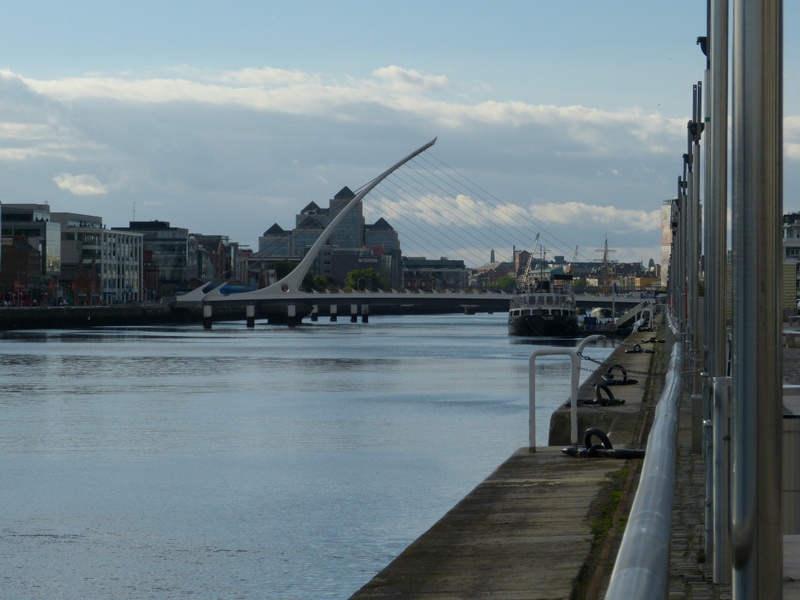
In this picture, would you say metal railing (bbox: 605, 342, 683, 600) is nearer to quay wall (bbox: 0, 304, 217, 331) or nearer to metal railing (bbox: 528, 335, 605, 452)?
metal railing (bbox: 528, 335, 605, 452)

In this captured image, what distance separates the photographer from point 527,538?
7.45m

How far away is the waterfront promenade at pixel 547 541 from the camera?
5957 mm

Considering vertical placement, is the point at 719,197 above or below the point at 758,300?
above

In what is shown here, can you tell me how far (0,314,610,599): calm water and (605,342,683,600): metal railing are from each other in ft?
22.5

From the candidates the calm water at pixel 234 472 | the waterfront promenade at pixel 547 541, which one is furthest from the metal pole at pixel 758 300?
the calm water at pixel 234 472

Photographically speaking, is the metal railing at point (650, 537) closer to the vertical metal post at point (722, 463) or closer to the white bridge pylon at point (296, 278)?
the vertical metal post at point (722, 463)

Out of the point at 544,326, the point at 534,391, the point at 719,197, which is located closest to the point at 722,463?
the point at 719,197

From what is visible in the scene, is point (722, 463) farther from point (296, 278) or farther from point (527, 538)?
point (296, 278)

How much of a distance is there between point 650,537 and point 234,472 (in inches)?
627

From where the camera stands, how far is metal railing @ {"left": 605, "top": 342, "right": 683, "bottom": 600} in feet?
8.24

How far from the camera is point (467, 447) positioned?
2144cm

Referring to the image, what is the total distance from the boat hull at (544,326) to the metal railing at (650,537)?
8301 centimetres

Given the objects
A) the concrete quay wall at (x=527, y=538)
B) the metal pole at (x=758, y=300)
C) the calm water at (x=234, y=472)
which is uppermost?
the metal pole at (x=758, y=300)

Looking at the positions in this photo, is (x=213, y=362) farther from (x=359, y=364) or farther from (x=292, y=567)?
(x=292, y=567)
